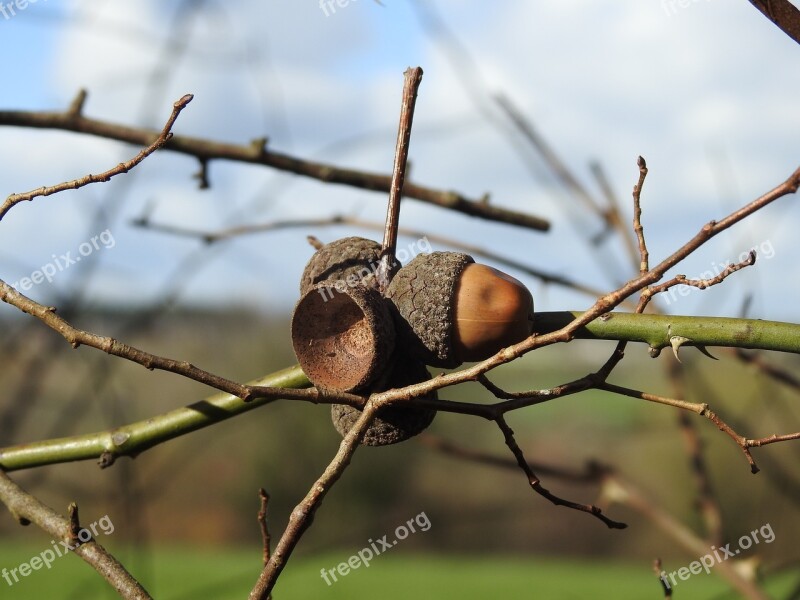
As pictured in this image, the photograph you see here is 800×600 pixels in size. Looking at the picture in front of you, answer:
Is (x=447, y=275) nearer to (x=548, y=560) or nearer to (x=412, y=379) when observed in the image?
(x=412, y=379)

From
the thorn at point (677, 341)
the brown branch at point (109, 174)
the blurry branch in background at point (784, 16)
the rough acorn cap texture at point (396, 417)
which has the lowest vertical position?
the thorn at point (677, 341)

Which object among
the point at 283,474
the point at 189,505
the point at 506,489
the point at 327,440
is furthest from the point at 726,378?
the point at 189,505

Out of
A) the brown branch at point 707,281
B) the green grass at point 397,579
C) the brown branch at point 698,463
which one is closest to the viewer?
the brown branch at point 707,281

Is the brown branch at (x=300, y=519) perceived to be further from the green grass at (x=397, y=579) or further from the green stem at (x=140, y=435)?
the green grass at (x=397, y=579)

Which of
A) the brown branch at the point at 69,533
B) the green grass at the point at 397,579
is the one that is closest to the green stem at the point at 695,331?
the brown branch at the point at 69,533

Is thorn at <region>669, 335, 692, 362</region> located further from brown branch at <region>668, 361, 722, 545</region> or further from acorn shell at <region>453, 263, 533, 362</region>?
brown branch at <region>668, 361, 722, 545</region>

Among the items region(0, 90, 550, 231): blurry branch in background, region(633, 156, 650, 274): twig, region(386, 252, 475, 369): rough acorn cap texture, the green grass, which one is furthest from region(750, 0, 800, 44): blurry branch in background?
the green grass

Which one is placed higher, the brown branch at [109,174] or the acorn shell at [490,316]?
the brown branch at [109,174]

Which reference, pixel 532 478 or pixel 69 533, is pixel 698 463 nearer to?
pixel 532 478

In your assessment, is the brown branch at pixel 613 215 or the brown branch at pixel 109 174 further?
the brown branch at pixel 613 215
